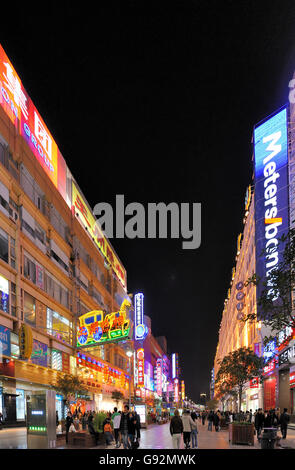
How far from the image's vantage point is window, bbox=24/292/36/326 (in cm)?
3672

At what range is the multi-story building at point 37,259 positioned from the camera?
109 feet

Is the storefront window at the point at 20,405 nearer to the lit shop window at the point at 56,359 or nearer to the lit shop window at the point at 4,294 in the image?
the lit shop window at the point at 56,359

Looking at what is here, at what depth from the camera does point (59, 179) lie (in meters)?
49.8

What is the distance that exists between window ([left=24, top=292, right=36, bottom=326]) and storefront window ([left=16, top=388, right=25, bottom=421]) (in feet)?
16.8

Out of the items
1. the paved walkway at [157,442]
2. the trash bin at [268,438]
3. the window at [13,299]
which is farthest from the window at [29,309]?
the trash bin at [268,438]

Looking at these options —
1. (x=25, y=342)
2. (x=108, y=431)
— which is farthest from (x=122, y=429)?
(x=25, y=342)

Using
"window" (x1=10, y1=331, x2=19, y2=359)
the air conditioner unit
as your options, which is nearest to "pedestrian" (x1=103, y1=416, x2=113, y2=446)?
"window" (x1=10, y1=331, x2=19, y2=359)

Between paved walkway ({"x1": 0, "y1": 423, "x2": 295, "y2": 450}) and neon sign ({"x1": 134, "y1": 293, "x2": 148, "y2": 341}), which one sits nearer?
paved walkway ({"x1": 0, "y1": 423, "x2": 295, "y2": 450})

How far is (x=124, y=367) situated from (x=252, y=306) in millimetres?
26685

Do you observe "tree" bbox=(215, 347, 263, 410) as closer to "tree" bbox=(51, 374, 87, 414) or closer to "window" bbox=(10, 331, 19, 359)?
"tree" bbox=(51, 374, 87, 414)

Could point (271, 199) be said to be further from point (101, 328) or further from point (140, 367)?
point (140, 367)
